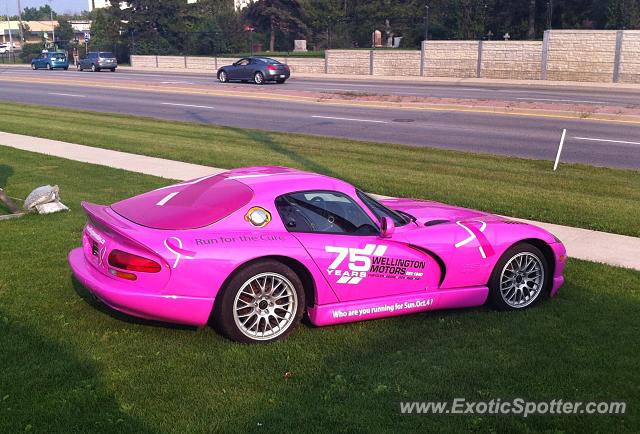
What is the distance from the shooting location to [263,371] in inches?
191

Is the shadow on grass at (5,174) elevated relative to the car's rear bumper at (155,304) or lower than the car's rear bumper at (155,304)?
lower

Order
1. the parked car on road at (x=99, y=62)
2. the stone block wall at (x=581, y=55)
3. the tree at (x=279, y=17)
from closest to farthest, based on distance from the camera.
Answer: the stone block wall at (x=581, y=55) → the parked car on road at (x=99, y=62) → the tree at (x=279, y=17)

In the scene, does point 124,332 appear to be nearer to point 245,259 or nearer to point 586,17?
point 245,259

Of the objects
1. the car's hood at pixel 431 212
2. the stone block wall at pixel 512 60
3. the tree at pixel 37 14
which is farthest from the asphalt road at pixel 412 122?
the tree at pixel 37 14

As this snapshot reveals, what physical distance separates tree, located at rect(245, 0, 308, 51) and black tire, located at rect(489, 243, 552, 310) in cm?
7110

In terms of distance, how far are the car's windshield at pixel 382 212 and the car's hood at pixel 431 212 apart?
153 millimetres

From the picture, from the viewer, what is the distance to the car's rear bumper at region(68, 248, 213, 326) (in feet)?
16.4

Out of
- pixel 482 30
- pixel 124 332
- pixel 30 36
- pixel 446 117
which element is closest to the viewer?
pixel 124 332

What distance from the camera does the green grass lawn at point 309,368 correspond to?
421 centimetres

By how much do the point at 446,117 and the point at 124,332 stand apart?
18.2m

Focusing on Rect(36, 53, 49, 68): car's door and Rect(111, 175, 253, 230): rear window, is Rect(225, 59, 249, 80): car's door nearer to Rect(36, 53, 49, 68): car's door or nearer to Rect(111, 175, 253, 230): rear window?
Rect(36, 53, 49, 68): car's door

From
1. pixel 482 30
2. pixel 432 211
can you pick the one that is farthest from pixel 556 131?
pixel 482 30

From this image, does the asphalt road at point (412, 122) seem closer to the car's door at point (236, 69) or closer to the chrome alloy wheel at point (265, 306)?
the car's door at point (236, 69)

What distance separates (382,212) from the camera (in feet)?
19.6
